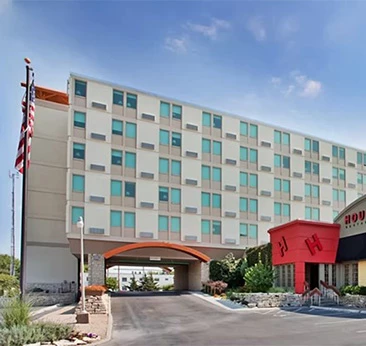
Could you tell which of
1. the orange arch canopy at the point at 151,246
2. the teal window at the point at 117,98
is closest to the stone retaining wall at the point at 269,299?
the orange arch canopy at the point at 151,246

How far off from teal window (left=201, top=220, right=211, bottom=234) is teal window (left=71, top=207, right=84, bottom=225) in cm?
1098

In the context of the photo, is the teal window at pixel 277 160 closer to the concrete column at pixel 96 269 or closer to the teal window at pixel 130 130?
the teal window at pixel 130 130

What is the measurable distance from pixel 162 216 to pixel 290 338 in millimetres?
25232

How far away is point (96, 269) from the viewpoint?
35.0 m

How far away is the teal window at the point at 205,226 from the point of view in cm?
4081

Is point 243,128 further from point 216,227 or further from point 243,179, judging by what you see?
point 216,227

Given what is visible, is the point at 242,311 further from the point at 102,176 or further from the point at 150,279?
the point at 150,279

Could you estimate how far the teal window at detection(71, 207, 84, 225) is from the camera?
117ft

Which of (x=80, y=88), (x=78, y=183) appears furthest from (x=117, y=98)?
(x=78, y=183)

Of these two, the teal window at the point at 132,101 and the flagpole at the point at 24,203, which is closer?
the flagpole at the point at 24,203

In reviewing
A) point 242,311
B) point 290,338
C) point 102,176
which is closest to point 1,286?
point 102,176

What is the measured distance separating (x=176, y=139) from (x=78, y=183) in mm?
9718

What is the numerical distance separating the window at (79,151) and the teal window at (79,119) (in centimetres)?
156

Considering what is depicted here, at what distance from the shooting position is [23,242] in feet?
52.1
